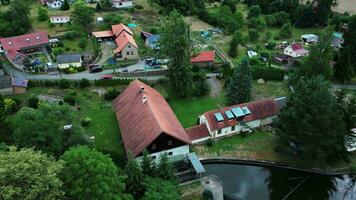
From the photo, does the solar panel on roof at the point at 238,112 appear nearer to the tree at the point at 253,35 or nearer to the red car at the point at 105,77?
the red car at the point at 105,77

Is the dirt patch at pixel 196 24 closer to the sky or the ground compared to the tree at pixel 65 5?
closer to the ground

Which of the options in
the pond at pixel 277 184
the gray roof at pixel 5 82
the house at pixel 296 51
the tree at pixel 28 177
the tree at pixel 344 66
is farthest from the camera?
the house at pixel 296 51

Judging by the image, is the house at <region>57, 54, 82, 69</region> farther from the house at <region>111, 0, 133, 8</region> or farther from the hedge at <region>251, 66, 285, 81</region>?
the house at <region>111, 0, 133, 8</region>

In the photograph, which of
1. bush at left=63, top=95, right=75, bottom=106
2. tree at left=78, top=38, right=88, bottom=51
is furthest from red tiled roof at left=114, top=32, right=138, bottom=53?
bush at left=63, top=95, right=75, bottom=106

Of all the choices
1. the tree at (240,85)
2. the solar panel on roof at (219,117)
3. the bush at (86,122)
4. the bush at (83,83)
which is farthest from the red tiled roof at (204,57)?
the bush at (86,122)

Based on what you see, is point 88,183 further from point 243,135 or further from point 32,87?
point 32,87

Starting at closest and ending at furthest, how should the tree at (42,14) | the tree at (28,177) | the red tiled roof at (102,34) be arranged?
the tree at (28,177)
the red tiled roof at (102,34)
the tree at (42,14)

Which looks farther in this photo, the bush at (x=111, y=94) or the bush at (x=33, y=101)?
the bush at (x=111, y=94)

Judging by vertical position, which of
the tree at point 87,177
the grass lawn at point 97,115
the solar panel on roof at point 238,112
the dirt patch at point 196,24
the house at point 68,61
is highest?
the tree at point 87,177
